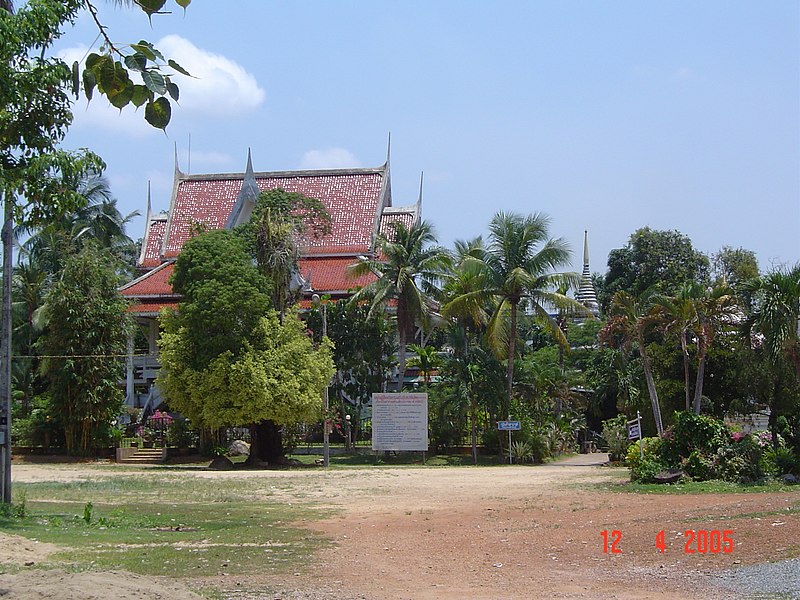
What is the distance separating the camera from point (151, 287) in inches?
1718

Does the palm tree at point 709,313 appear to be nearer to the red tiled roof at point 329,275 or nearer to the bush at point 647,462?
the bush at point 647,462

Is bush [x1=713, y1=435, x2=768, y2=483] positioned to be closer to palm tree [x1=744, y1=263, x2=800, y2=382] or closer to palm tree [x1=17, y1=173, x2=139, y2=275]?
palm tree [x1=744, y1=263, x2=800, y2=382]

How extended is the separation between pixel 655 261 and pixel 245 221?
2411 centimetres

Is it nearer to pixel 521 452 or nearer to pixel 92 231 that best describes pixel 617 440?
pixel 521 452

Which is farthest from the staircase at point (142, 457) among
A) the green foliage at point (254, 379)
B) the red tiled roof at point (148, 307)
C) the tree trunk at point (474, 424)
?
the tree trunk at point (474, 424)

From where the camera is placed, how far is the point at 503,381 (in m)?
37.6

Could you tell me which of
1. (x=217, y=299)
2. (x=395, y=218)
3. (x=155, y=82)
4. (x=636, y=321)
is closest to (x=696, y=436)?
(x=636, y=321)

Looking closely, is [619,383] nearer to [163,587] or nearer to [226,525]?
[226,525]

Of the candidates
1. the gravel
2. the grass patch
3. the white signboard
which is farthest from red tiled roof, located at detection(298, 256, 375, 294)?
the gravel

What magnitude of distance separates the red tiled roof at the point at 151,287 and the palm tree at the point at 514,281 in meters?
13.2

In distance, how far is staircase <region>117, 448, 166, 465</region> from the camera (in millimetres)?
37562

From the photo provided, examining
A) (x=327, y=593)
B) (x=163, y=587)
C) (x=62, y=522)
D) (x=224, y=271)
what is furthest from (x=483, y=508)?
(x=224, y=271)

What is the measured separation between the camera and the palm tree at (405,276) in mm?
38625

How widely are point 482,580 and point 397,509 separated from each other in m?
8.48
